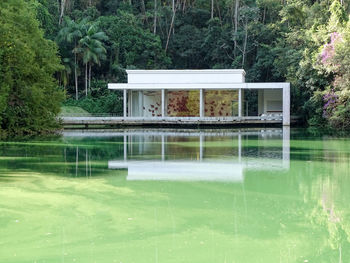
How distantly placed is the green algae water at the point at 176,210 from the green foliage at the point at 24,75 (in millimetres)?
11361

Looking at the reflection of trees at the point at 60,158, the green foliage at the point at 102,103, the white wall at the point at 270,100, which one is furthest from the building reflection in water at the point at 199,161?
the green foliage at the point at 102,103

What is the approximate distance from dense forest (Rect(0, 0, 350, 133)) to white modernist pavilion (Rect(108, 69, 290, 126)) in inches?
120

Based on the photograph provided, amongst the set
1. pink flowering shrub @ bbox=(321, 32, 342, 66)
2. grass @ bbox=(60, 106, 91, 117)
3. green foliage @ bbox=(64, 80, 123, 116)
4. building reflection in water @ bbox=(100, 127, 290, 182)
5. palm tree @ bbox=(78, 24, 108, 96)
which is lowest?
building reflection in water @ bbox=(100, 127, 290, 182)

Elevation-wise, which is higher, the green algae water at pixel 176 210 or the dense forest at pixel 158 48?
the dense forest at pixel 158 48

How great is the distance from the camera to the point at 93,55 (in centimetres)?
4253

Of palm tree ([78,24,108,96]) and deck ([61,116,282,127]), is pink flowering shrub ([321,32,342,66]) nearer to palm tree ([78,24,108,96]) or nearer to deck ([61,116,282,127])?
deck ([61,116,282,127])

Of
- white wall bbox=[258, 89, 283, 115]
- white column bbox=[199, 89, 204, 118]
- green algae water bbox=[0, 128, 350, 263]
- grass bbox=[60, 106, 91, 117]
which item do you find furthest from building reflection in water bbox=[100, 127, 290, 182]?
white wall bbox=[258, 89, 283, 115]

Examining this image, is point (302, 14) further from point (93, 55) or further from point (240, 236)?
point (240, 236)

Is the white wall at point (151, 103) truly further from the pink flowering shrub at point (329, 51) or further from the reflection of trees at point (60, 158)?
the reflection of trees at point (60, 158)

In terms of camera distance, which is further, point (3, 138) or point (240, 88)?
point (240, 88)

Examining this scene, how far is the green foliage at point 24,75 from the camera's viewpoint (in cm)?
2427

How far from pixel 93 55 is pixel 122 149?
25.6m

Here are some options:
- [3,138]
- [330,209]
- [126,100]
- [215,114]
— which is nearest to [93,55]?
[126,100]

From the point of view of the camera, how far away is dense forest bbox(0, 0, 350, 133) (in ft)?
85.2
